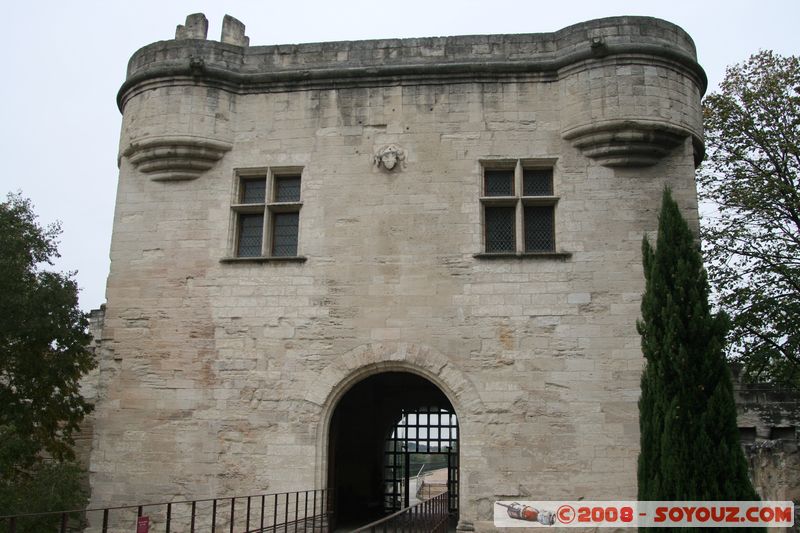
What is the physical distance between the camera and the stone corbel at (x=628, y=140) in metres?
11.3

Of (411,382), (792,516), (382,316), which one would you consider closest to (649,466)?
(792,516)

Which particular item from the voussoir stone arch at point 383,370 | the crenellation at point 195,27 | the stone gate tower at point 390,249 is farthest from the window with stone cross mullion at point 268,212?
the crenellation at point 195,27

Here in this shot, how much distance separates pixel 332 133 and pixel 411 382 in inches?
232

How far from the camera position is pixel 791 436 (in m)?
12.8

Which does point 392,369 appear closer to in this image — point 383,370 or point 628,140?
point 383,370

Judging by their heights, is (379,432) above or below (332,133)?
below

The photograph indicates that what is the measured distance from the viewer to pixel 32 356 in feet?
40.4

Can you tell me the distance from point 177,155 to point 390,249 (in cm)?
366

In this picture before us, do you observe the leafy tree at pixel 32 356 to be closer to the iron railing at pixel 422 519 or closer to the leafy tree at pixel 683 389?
the iron railing at pixel 422 519

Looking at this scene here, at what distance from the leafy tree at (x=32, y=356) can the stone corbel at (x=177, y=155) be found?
7.76 ft

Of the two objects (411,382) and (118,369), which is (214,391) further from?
(411,382)

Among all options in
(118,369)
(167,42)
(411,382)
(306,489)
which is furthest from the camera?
(411,382)

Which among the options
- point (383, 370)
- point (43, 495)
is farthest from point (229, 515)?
point (43, 495)

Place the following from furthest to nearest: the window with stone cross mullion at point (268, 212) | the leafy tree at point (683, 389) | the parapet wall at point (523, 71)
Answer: the window with stone cross mullion at point (268, 212)
the parapet wall at point (523, 71)
the leafy tree at point (683, 389)
